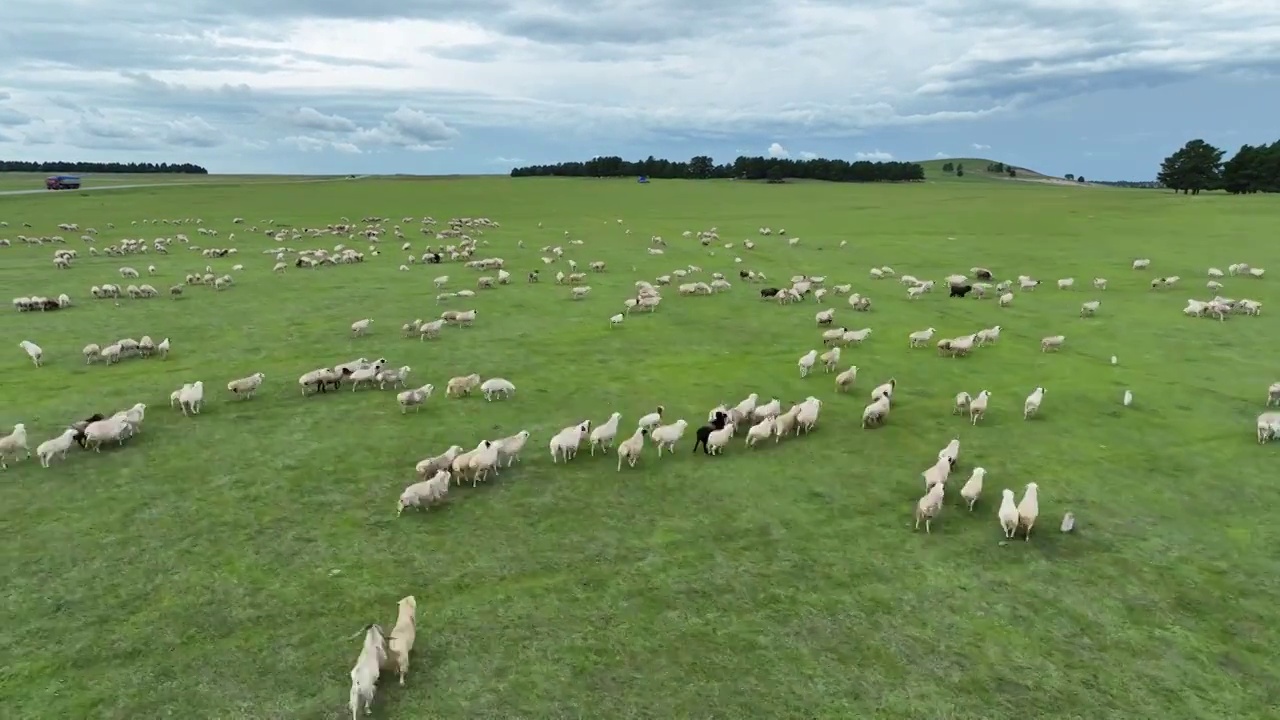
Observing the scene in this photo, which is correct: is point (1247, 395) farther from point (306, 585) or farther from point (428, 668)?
point (306, 585)

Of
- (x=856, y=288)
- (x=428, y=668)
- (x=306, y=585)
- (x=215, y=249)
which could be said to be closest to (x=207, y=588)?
(x=306, y=585)

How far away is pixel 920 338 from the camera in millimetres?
24641

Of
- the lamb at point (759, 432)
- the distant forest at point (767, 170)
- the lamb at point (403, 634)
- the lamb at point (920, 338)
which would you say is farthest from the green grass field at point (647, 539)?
the distant forest at point (767, 170)

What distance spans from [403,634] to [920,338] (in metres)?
20.0

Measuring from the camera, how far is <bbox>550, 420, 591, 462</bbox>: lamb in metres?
15.2

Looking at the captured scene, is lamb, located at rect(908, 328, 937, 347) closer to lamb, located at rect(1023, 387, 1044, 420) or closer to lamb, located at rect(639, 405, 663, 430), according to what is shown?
lamb, located at rect(1023, 387, 1044, 420)

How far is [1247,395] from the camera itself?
62.4ft

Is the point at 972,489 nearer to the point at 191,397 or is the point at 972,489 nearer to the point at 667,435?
the point at 667,435

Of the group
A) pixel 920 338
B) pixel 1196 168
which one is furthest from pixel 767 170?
pixel 920 338

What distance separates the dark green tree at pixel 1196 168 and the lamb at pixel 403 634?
126 m

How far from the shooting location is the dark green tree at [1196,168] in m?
107

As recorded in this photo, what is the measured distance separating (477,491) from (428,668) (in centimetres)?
498

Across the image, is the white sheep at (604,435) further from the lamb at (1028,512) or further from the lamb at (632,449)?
the lamb at (1028,512)

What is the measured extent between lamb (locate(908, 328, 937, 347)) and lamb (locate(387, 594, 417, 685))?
1915 cm
